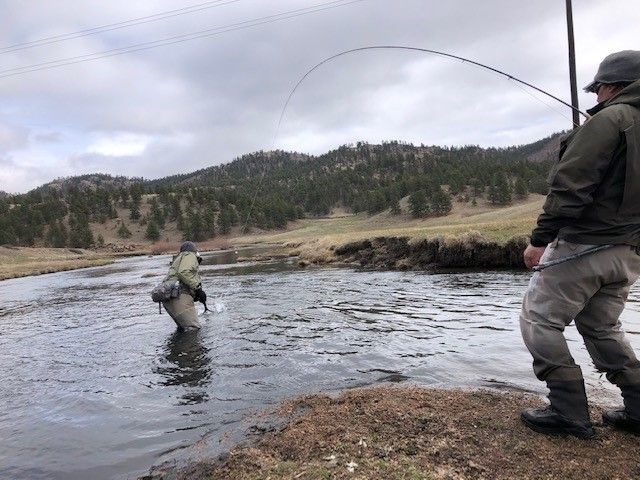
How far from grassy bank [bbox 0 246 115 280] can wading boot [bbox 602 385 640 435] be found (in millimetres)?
55452

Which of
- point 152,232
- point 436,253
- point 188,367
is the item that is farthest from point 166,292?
point 152,232

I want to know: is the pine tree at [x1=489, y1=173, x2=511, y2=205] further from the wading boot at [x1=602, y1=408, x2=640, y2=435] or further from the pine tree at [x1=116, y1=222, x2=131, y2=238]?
the wading boot at [x1=602, y1=408, x2=640, y2=435]

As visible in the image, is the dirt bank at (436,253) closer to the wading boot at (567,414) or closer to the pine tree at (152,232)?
the wading boot at (567,414)

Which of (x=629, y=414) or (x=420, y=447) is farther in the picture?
(x=629, y=414)

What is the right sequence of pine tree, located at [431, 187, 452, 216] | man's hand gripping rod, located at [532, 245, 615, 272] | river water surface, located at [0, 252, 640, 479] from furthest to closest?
pine tree, located at [431, 187, 452, 216] → river water surface, located at [0, 252, 640, 479] → man's hand gripping rod, located at [532, 245, 615, 272]

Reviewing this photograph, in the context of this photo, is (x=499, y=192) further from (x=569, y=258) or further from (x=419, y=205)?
(x=569, y=258)

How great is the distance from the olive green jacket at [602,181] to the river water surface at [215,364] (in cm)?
298

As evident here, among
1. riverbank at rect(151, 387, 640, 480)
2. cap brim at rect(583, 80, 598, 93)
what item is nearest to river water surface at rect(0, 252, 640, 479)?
riverbank at rect(151, 387, 640, 480)

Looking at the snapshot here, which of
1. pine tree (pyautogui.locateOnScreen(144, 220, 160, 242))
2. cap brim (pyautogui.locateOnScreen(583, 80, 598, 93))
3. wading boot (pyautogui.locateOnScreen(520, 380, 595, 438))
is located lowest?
wading boot (pyautogui.locateOnScreen(520, 380, 595, 438))

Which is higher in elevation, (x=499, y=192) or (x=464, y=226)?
(x=499, y=192)

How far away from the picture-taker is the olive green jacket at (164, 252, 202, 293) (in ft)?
42.7

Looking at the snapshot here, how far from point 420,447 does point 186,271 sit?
9.86 m

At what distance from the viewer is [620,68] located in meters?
4.62

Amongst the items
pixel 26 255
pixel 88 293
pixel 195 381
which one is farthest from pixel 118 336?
pixel 26 255
